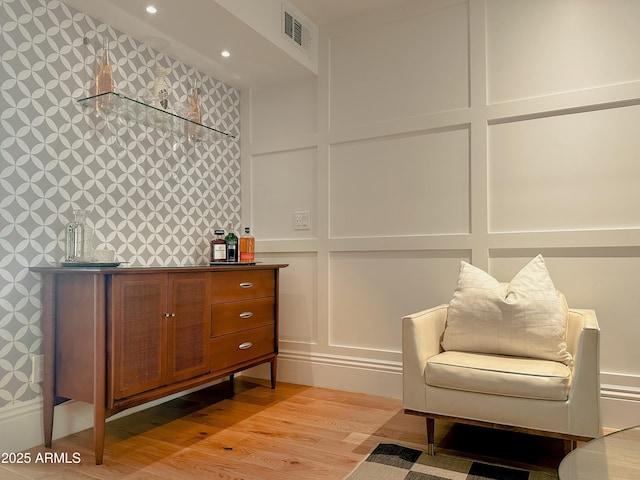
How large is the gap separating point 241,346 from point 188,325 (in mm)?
468

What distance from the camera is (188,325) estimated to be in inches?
94.3

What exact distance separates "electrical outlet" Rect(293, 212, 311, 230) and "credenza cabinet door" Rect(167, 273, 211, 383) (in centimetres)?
99

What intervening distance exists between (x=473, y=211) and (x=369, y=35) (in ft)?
4.51

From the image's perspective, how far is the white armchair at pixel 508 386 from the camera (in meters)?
1.77

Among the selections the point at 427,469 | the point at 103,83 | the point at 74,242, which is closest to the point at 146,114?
the point at 103,83

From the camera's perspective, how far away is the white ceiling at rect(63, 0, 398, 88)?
2.43 meters

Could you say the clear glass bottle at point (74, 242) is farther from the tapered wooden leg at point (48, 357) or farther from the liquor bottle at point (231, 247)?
the liquor bottle at point (231, 247)

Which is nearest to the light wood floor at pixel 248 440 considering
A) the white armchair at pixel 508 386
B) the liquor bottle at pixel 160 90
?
the white armchair at pixel 508 386

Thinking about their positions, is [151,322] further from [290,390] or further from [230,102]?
[230,102]

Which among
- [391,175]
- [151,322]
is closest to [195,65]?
[391,175]

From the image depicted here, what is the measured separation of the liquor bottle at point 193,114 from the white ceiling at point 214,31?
0.22 m

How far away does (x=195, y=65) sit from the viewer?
124 inches

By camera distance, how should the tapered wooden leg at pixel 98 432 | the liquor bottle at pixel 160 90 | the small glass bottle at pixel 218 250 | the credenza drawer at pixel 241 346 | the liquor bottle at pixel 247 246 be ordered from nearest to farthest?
1. the tapered wooden leg at pixel 98 432
2. the credenza drawer at pixel 241 346
3. the liquor bottle at pixel 160 90
4. the small glass bottle at pixel 218 250
5. the liquor bottle at pixel 247 246

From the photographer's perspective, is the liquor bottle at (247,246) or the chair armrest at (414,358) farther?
the liquor bottle at (247,246)
